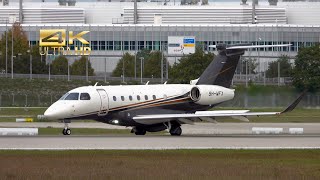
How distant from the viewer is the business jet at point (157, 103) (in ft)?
221

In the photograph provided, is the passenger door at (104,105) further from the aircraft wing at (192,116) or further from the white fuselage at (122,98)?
the aircraft wing at (192,116)

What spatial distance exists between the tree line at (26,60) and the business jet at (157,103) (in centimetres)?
9097

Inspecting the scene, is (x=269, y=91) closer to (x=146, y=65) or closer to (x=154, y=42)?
(x=146, y=65)

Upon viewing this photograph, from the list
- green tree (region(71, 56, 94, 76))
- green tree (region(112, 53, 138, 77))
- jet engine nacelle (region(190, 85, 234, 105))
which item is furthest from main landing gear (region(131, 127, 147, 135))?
green tree (region(71, 56, 94, 76))

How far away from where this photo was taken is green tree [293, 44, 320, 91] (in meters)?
115

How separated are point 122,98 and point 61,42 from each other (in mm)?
106030

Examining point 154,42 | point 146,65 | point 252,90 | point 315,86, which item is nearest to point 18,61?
point 146,65

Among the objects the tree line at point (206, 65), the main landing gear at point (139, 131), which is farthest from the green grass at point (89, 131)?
the tree line at point (206, 65)

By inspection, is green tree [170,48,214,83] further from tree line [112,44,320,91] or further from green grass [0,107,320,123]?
green grass [0,107,320,123]

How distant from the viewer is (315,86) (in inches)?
4520

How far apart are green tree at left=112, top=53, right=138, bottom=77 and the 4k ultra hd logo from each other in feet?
35.2

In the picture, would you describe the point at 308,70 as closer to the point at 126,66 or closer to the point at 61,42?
the point at 126,66
